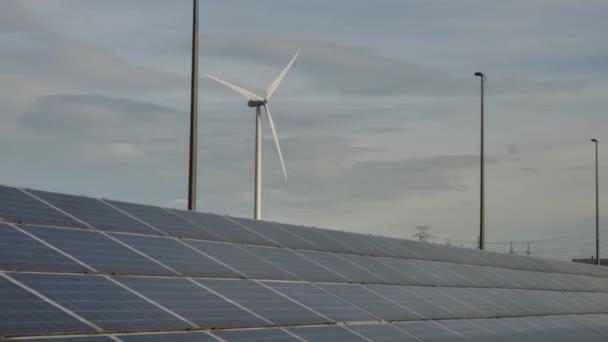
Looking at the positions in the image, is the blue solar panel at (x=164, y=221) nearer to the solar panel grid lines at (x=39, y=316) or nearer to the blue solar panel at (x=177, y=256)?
the blue solar panel at (x=177, y=256)

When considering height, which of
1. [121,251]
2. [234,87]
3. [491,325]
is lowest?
[491,325]

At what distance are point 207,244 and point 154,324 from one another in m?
8.21

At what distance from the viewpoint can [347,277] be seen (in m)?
31.2

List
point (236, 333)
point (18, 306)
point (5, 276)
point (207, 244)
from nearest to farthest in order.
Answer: point (18, 306) < point (5, 276) < point (236, 333) < point (207, 244)

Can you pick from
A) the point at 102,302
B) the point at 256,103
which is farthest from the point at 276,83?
the point at 102,302

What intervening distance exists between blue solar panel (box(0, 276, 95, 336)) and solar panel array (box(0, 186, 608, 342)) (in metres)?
0.03

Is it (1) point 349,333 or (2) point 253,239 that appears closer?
(1) point 349,333

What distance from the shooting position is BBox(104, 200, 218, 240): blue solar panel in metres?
28.1

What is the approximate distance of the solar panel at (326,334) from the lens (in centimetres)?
2308

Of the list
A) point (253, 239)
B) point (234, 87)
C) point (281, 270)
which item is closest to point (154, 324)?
point (281, 270)

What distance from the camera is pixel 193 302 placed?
73.1ft

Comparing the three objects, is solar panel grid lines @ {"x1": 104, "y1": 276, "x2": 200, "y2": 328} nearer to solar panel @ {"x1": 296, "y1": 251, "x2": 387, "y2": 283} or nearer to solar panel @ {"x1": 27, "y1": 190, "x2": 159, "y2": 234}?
solar panel @ {"x1": 27, "y1": 190, "x2": 159, "y2": 234}

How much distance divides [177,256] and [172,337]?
6145mm

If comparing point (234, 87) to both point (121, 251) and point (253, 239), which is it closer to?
point (253, 239)
